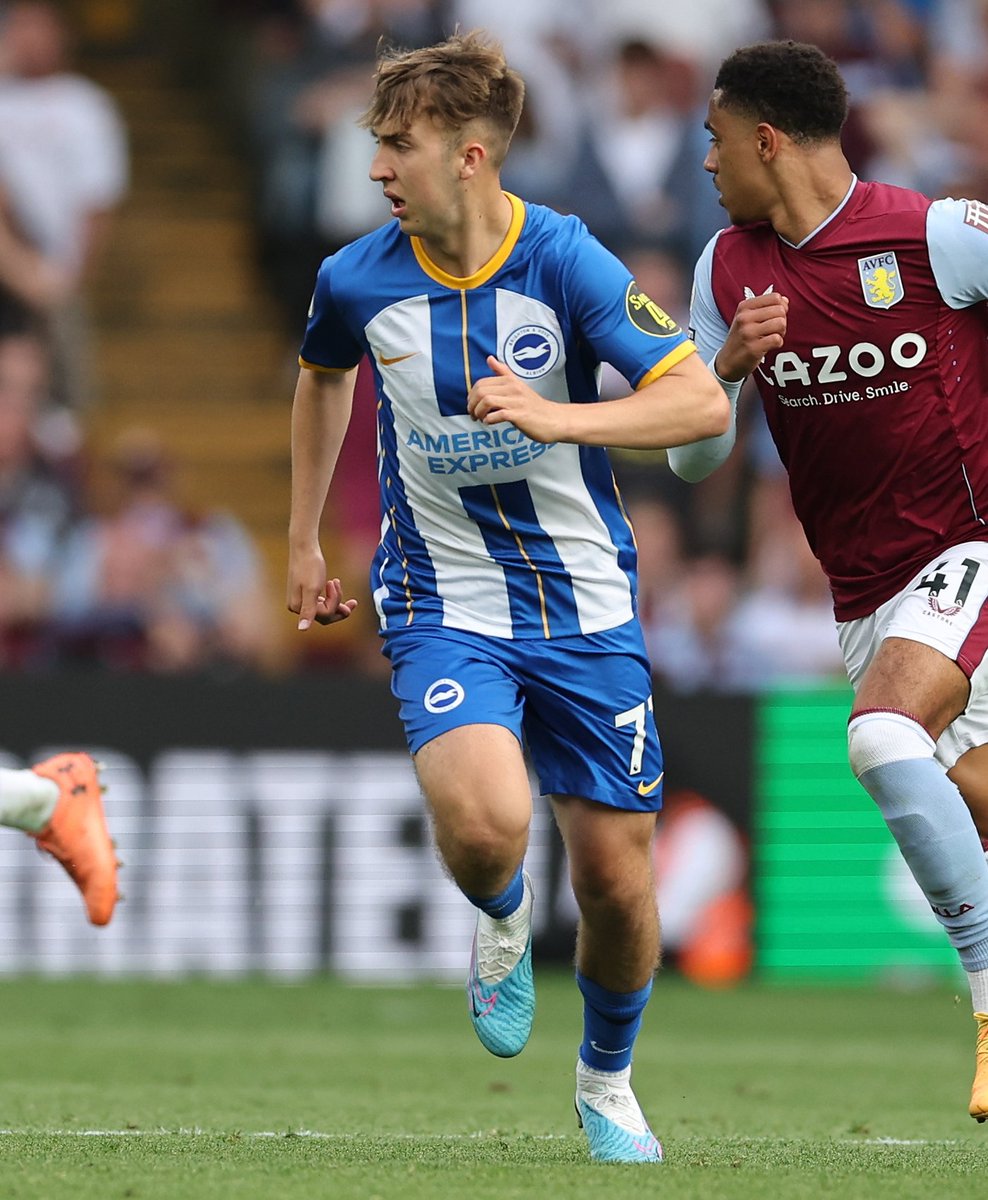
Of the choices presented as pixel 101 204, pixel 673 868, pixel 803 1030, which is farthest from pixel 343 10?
pixel 803 1030

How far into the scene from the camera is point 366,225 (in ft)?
47.6

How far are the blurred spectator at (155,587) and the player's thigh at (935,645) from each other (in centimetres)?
645

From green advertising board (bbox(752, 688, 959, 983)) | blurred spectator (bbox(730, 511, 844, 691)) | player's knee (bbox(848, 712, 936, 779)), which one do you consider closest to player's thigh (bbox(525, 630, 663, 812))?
player's knee (bbox(848, 712, 936, 779))

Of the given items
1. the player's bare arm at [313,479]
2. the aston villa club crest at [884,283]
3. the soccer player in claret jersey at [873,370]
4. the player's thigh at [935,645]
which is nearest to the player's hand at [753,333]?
the soccer player in claret jersey at [873,370]

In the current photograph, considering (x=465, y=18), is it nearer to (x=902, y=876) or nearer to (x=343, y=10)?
(x=343, y=10)

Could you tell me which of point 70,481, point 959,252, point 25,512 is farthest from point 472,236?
point 70,481

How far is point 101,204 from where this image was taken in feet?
48.5

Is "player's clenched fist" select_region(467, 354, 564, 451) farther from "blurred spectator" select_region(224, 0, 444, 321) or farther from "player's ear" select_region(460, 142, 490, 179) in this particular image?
"blurred spectator" select_region(224, 0, 444, 321)

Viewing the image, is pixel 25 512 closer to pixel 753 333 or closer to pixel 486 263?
pixel 486 263

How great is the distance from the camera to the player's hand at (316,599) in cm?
611

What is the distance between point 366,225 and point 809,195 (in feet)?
28.8

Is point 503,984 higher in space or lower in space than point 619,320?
lower

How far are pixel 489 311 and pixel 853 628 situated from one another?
1366 mm

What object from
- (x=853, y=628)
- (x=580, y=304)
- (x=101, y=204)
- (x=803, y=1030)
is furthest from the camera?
(x=101, y=204)
